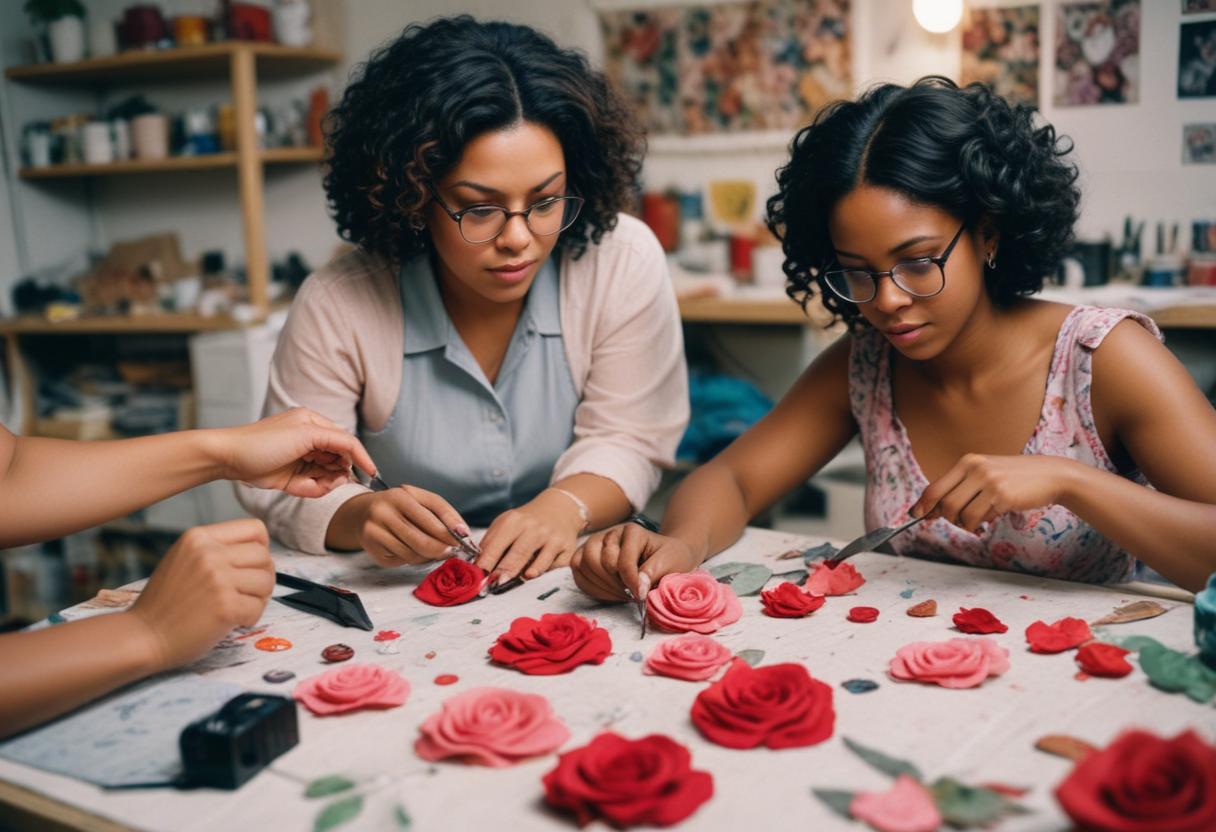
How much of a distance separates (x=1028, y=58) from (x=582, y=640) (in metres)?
2.94

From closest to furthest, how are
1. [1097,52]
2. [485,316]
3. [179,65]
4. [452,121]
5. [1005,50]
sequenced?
1. [452,121]
2. [485,316]
3. [1097,52]
4. [1005,50]
5. [179,65]

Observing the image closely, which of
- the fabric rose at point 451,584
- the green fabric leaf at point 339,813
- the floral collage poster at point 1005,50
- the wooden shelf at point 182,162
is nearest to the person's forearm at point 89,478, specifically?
the fabric rose at point 451,584

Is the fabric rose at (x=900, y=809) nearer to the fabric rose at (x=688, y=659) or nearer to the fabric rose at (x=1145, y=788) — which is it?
the fabric rose at (x=1145, y=788)

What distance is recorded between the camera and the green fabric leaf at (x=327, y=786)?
0.96 meters

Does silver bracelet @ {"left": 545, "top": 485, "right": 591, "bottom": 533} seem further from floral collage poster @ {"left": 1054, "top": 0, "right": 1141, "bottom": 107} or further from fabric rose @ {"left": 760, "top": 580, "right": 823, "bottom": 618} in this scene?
floral collage poster @ {"left": 1054, "top": 0, "right": 1141, "bottom": 107}

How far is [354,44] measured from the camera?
4.35m

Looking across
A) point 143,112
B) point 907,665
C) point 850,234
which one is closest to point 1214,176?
point 850,234

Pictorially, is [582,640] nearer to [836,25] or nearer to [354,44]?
[836,25]

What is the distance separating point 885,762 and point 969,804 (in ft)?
0.31

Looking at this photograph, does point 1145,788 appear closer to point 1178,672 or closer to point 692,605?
point 1178,672

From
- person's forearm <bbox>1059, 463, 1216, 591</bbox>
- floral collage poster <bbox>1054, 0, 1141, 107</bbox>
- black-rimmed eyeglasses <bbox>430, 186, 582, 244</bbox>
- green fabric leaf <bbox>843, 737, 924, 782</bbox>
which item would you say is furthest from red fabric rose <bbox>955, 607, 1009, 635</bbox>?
floral collage poster <bbox>1054, 0, 1141, 107</bbox>

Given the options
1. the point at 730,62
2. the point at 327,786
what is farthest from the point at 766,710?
the point at 730,62

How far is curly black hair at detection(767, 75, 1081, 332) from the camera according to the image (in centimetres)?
149

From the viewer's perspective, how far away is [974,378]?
166 cm
